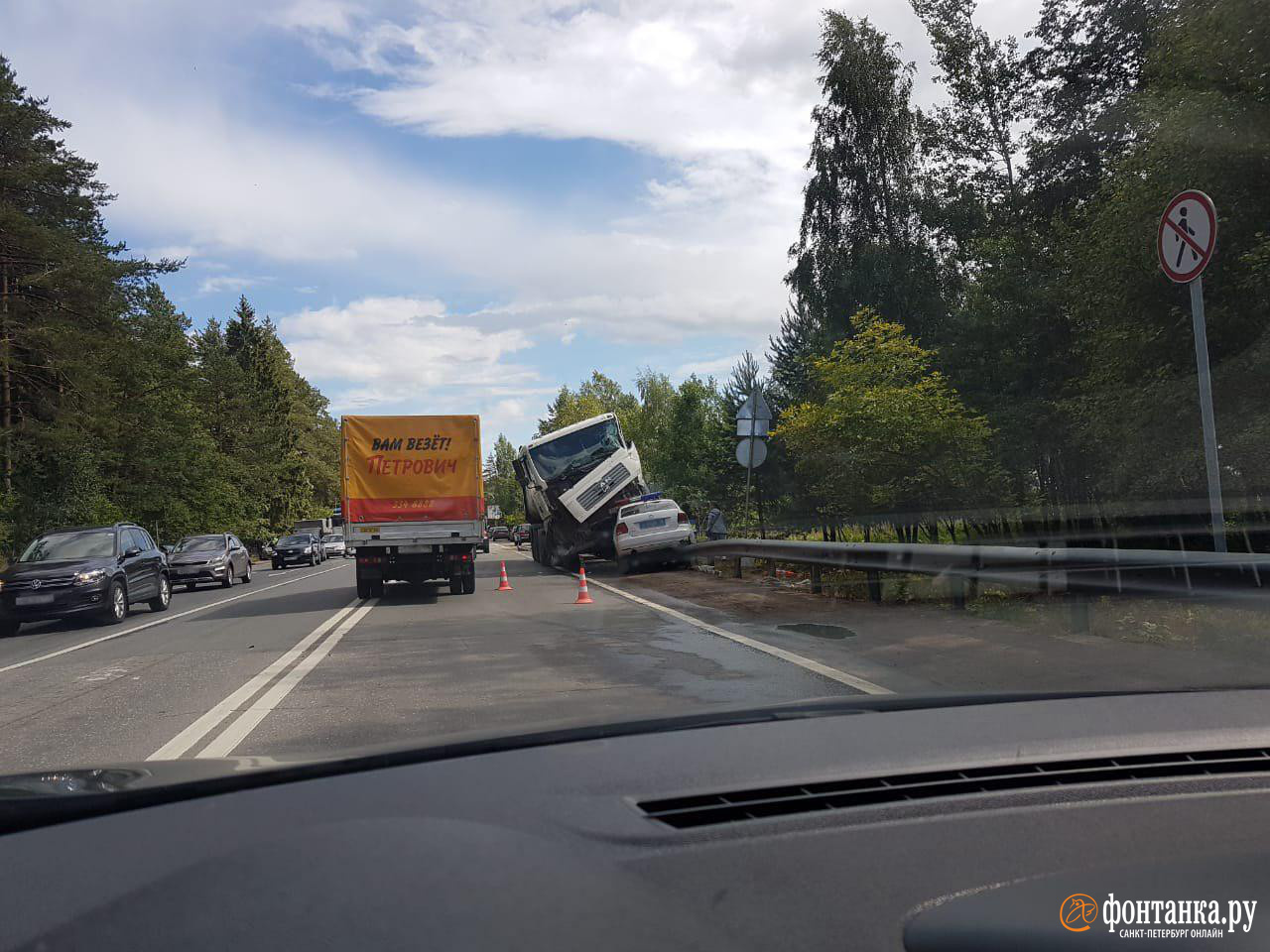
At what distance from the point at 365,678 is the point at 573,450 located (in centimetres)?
1862

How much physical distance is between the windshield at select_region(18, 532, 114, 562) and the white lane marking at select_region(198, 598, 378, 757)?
7.96 meters

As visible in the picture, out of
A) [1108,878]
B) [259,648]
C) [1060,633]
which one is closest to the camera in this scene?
[1108,878]

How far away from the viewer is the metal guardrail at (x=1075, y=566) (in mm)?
→ 7223

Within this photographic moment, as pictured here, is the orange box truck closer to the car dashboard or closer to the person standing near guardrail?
the person standing near guardrail

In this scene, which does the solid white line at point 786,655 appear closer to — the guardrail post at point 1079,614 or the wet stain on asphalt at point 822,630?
the wet stain on asphalt at point 822,630

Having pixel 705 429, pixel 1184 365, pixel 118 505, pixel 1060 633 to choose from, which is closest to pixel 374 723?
pixel 1060 633

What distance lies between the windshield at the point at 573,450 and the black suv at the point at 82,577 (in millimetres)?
10469

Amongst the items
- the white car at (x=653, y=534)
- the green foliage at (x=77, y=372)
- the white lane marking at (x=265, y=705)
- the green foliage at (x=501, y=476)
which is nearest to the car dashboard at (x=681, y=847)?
the white lane marking at (x=265, y=705)

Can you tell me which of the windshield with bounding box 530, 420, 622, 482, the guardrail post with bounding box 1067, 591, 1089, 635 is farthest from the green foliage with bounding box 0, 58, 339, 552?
the guardrail post with bounding box 1067, 591, 1089, 635

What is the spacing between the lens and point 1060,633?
29.2 feet

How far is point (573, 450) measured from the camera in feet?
88.7

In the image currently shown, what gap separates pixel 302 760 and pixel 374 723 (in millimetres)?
4260

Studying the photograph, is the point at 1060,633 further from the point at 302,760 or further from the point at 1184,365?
the point at 1184,365

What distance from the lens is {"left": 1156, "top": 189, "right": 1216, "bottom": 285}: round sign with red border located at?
749 cm
